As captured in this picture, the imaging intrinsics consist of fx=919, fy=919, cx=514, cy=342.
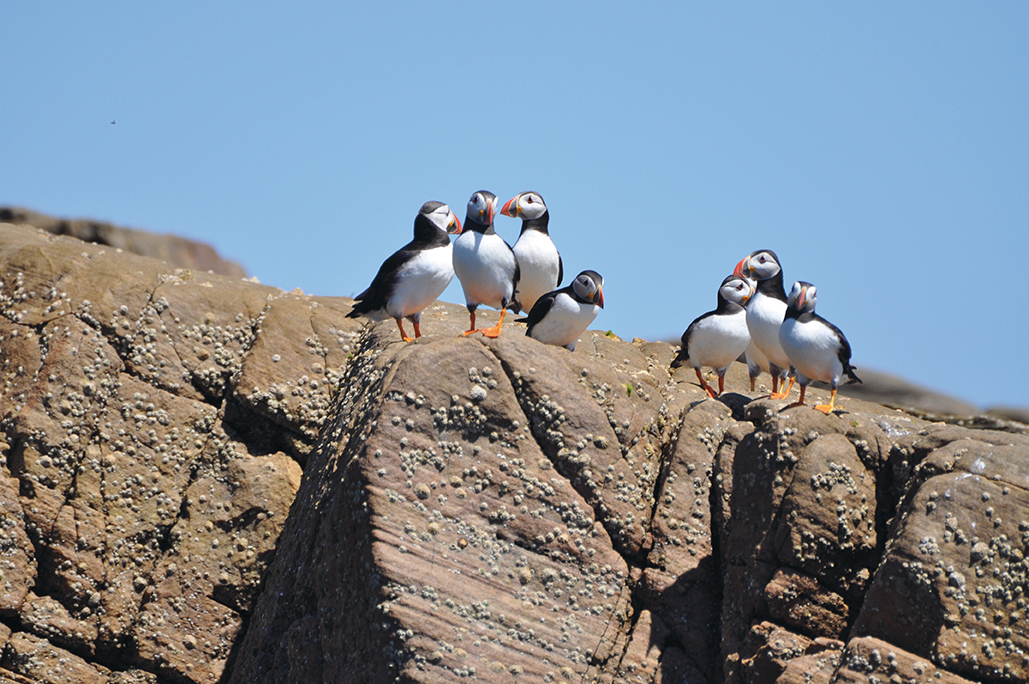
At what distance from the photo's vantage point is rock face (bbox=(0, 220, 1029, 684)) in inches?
292

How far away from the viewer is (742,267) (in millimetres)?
11680

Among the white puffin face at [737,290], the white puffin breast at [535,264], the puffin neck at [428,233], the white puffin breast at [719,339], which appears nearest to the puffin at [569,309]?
the white puffin breast at [535,264]

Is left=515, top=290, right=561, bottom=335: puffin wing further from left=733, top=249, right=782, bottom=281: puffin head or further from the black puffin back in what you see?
left=733, top=249, right=782, bottom=281: puffin head

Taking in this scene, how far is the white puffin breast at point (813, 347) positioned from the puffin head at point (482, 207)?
3527 millimetres

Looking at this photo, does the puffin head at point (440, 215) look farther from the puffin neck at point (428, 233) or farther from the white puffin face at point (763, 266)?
the white puffin face at point (763, 266)

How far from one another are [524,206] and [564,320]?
1866mm

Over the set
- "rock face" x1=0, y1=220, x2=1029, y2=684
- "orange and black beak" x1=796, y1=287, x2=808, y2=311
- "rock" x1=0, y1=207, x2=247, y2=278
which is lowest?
"rock face" x1=0, y1=220, x2=1029, y2=684

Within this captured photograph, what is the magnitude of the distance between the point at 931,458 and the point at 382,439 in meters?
4.70

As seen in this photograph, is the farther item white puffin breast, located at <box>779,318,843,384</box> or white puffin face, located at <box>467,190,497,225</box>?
white puffin face, located at <box>467,190,497,225</box>

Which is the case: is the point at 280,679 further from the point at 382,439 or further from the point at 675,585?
the point at 675,585

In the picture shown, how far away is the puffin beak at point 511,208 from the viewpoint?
39.3ft

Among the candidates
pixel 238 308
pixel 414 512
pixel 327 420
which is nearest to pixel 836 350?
pixel 414 512

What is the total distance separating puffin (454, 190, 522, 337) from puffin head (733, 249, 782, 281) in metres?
2.87

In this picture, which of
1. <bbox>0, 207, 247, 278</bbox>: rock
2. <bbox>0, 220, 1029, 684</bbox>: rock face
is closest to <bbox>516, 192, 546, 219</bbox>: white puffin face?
<bbox>0, 220, 1029, 684</bbox>: rock face
